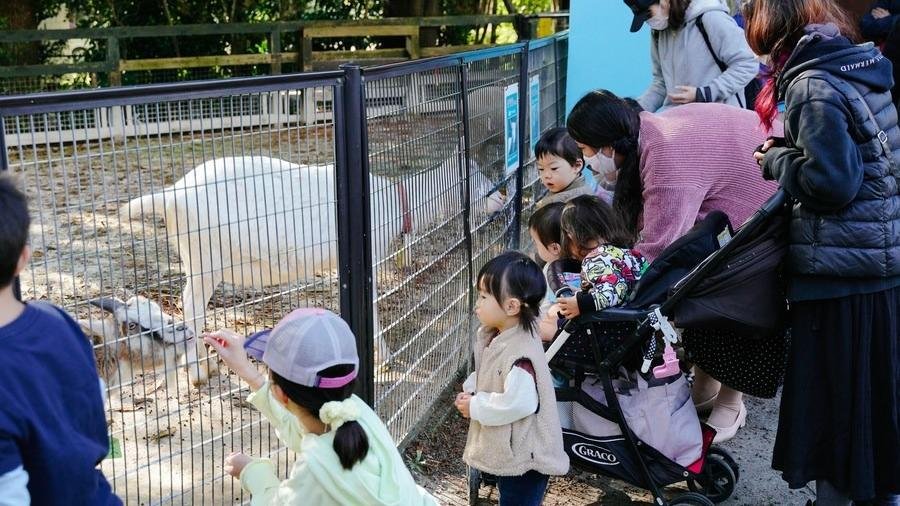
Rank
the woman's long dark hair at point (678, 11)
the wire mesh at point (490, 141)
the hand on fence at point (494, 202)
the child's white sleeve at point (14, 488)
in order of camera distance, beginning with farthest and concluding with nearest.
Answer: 1. the hand on fence at point (494, 202)
2. the woman's long dark hair at point (678, 11)
3. the wire mesh at point (490, 141)
4. the child's white sleeve at point (14, 488)

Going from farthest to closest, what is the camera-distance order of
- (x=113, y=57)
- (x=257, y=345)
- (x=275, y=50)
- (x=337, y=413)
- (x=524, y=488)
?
1. (x=275, y=50)
2. (x=113, y=57)
3. (x=524, y=488)
4. (x=257, y=345)
5. (x=337, y=413)

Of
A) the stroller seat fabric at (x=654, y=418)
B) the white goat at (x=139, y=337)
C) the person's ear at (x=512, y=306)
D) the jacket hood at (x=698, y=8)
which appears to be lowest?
the stroller seat fabric at (x=654, y=418)

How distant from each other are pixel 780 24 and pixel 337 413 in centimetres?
206

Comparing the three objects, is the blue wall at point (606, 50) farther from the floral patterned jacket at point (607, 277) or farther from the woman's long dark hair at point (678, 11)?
the floral patterned jacket at point (607, 277)

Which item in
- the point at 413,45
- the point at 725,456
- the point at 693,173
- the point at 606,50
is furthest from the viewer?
the point at 413,45

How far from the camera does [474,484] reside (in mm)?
4043

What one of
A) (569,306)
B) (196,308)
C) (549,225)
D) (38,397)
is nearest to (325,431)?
(38,397)

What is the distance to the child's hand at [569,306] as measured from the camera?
144 inches

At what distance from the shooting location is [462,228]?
5004 mm

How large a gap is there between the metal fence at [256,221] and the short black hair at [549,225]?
530 mm

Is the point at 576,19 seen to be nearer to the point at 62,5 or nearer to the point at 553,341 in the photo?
the point at 553,341

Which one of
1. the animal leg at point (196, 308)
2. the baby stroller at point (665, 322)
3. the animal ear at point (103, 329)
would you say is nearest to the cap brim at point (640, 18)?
the baby stroller at point (665, 322)

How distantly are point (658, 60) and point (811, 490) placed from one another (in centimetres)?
248

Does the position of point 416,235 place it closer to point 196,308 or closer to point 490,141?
point 196,308
